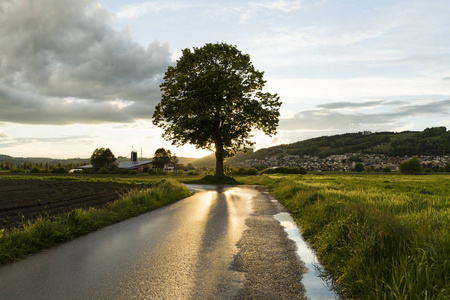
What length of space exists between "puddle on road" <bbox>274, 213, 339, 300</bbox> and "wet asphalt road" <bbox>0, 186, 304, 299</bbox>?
17 centimetres

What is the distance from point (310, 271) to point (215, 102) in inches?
1185

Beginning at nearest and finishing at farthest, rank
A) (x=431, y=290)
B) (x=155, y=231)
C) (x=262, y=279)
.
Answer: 1. (x=431, y=290)
2. (x=262, y=279)
3. (x=155, y=231)

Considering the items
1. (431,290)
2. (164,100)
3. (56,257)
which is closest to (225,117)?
(164,100)

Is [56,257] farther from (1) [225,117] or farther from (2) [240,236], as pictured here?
(1) [225,117]

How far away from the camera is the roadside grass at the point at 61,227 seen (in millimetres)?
7268

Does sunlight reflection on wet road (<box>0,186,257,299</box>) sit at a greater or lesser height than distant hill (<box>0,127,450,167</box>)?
lesser

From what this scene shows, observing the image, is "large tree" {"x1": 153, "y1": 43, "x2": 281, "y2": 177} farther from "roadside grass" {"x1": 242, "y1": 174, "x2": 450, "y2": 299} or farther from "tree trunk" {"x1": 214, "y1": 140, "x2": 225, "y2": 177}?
"roadside grass" {"x1": 242, "y1": 174, "x2": 450, "y2": 299}

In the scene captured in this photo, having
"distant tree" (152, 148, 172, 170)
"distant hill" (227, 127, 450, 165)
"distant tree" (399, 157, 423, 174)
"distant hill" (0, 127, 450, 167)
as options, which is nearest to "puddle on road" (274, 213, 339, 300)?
"distant tree" (399, 157, 423, 174)

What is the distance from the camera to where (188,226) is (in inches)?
409

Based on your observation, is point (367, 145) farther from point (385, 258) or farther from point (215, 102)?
point (385, 258)

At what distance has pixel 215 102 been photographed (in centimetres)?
3494

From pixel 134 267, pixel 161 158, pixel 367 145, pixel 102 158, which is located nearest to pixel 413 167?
pixel 134 267

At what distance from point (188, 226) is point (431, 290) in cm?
754

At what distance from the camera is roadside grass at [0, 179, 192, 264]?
7.27m
